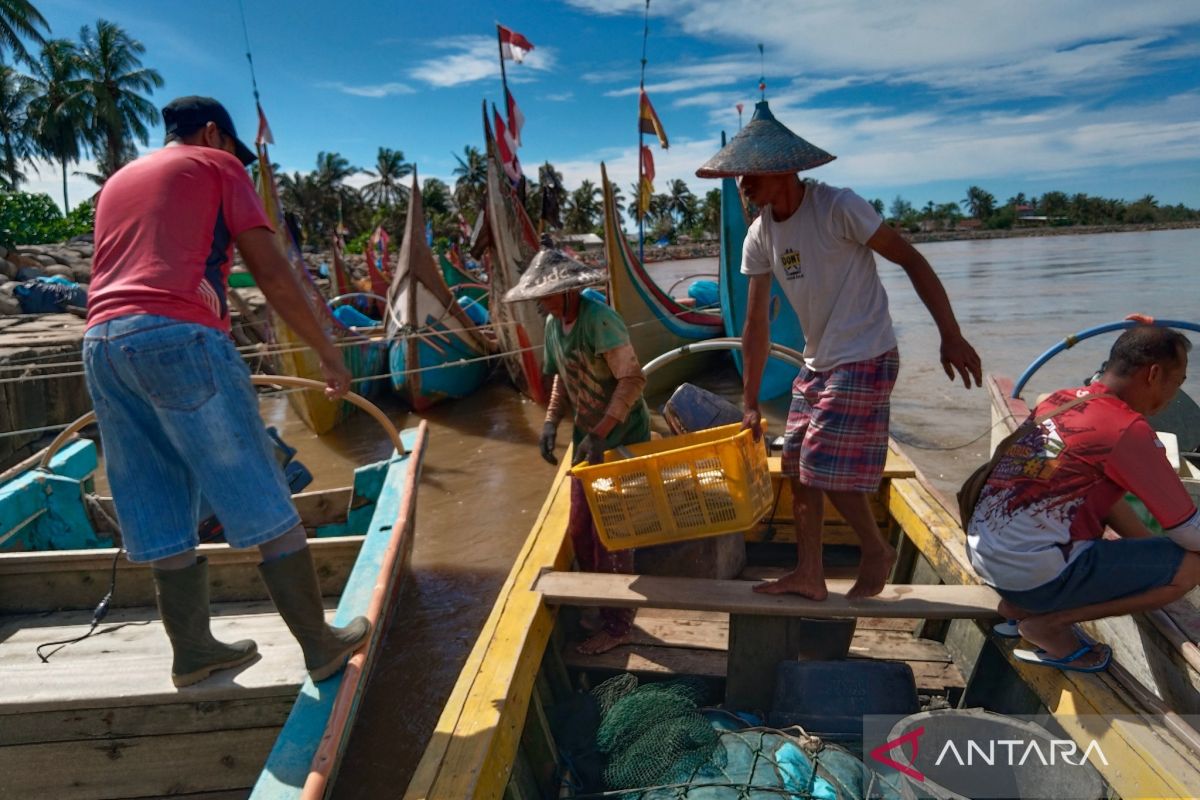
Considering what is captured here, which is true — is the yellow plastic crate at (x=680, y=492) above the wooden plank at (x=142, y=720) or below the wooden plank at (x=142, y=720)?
above

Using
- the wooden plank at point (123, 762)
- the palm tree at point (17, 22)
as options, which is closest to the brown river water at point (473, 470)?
the wooden plank at point (123, 762)

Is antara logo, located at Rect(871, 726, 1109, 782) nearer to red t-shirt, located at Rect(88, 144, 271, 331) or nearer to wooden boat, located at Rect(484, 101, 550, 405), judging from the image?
red t-shirt, located at Rect(88, 144, 271, 331)

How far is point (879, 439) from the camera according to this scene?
2.32 m

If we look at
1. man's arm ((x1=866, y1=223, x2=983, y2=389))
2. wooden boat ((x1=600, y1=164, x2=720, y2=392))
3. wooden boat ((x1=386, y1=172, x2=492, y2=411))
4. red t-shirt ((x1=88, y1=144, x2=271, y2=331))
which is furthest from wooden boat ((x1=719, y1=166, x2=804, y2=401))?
red t-shirt ((x1=88, y1=144, x2=271, y2=331))

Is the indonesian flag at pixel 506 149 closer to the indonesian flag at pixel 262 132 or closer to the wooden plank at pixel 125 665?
the indonesian flag at pixel 262 132

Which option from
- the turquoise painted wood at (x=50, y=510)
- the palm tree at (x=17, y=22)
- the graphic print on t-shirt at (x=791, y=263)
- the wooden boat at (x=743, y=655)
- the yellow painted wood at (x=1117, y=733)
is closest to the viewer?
the yellow painted wood at (x=1117, y=733)

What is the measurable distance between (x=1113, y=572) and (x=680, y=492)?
131 cm

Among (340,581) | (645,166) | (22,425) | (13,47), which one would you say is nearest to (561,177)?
(13,47)

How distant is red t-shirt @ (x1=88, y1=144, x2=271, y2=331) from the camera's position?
6.11 feet

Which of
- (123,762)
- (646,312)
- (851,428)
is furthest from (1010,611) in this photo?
(646,312)

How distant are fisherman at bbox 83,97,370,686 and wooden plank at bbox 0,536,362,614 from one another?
125 centimetres

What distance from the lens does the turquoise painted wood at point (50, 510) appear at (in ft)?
12.0

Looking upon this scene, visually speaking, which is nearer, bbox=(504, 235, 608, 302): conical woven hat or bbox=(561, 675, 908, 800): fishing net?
bbox=(561, 675, 908, 800): fishing net

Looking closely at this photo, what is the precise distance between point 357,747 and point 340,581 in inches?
33.6
